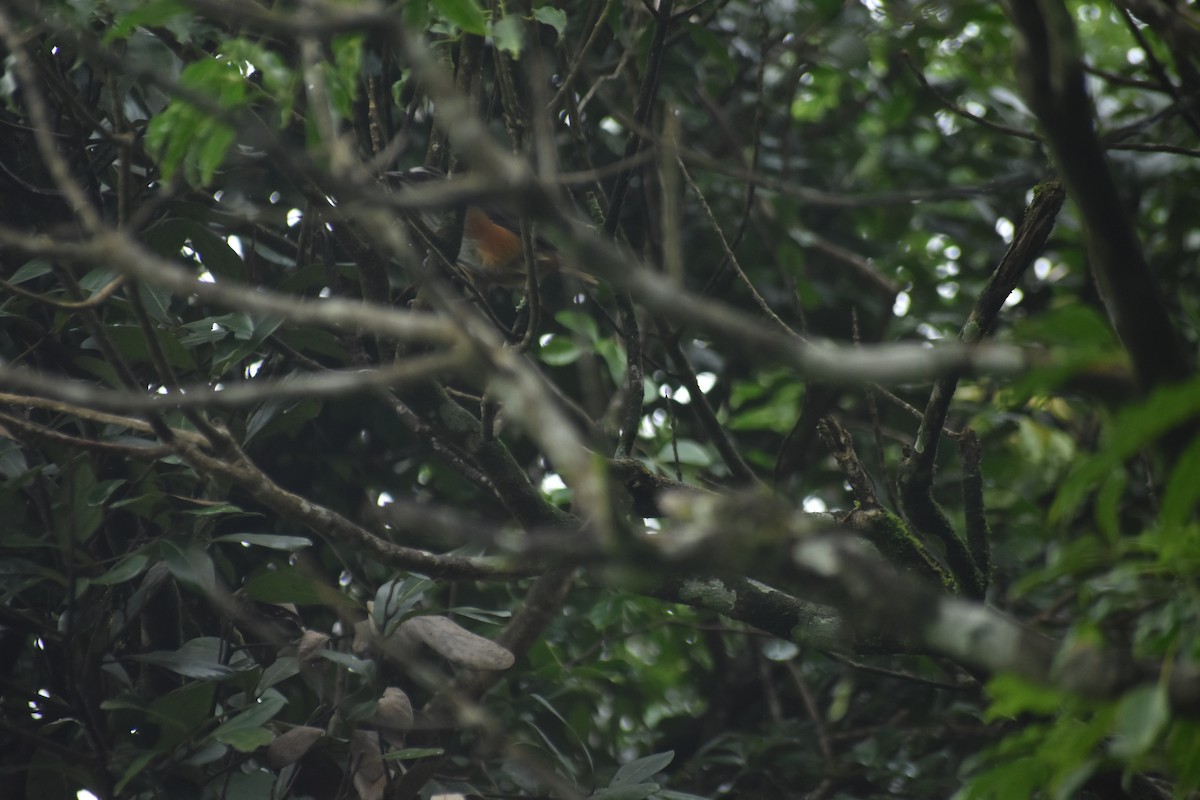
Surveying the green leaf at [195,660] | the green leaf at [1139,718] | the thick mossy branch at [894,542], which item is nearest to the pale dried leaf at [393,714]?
the green leaf at [195,660]

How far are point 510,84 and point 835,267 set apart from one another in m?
2.15

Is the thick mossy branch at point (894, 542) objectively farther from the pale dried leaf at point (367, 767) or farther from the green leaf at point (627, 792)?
the pale dried leaf at point (367, 767)

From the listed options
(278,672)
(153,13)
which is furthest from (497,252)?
(153,13)

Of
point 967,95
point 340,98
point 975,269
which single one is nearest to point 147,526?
point 340,98

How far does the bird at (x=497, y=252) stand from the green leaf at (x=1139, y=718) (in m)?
2.80

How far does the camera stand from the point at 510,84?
229 centimetres

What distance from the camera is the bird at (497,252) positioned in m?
4.02

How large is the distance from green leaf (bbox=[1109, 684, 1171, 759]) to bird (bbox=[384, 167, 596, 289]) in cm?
280

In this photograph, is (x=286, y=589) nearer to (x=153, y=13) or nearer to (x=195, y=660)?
(x=195, y=660)

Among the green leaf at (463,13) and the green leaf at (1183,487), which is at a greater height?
the green leaf at (463,13)

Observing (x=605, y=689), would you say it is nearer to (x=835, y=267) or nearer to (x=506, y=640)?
(x=506, y=640)

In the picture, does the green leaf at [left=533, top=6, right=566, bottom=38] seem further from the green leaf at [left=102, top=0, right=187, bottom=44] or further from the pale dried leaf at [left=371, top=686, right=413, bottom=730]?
the pale dried leaf at [left=371, top=686, right=413, bottom=730]

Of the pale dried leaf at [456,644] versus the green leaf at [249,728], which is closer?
the green leaf at [249,728]

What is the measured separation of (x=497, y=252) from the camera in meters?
4.55
